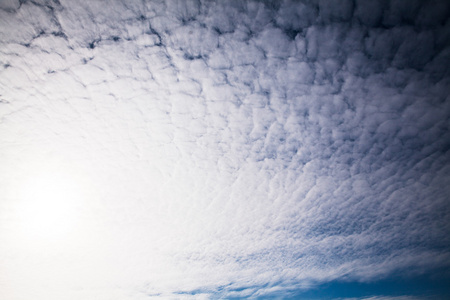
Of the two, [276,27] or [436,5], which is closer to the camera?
[436,5]

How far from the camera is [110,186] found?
3.38 m

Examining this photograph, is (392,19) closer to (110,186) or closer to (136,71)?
(136,71)

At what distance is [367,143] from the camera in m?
3.23

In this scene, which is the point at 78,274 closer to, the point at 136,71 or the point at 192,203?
the point at 192,203

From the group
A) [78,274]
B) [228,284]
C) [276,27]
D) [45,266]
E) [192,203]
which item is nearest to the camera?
[276,27]

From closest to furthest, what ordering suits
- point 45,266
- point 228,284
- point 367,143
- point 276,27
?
point 276,27 < point 367,143 < point 45,266 < point 228,284

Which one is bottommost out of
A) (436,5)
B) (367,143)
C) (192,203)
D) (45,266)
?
(45,266)

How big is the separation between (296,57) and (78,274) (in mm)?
8698

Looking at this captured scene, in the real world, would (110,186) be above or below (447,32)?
below

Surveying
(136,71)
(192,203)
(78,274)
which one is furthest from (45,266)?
(136,71)

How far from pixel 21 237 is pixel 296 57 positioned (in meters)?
6.97

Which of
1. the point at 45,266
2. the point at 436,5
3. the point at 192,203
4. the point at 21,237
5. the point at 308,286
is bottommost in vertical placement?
the point at 308,286

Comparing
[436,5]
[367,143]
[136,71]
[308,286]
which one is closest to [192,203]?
[136,71]

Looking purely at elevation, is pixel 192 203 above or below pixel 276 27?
below
